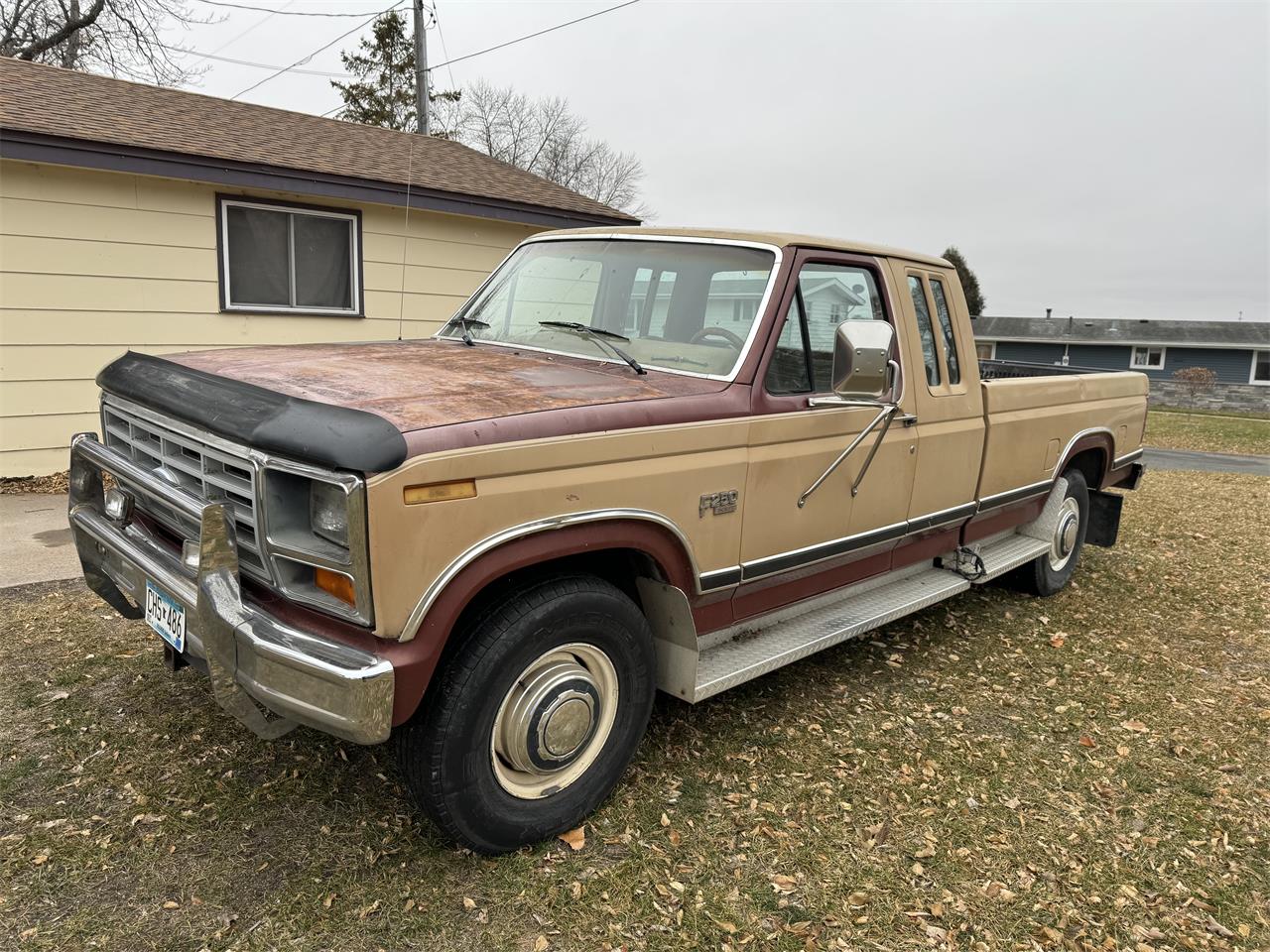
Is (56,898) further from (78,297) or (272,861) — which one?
(78,297)

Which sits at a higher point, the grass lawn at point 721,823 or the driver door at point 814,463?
the driver door at point 814,463

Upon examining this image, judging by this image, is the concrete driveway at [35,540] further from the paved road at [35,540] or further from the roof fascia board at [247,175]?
the roof fascia board at [247,175]

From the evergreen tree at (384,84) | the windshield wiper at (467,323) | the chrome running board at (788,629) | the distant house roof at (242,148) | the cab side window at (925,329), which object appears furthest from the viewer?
the evergreen tree at (384,84)

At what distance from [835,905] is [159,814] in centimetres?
232

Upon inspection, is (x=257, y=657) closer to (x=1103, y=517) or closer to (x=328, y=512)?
(x=328, y=512)

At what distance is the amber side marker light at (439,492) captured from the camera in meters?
2.32

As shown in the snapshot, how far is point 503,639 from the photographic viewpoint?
262 centimetres

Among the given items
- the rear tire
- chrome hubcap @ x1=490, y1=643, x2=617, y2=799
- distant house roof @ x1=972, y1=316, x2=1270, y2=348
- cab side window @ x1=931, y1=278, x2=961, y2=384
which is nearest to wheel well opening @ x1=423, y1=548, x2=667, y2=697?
chrome hubcap @ x1=490, y1=643, x2=617, y2=799

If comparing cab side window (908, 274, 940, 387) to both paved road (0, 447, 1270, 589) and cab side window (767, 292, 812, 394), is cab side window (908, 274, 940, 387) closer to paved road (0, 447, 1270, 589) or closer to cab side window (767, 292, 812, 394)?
cab side window (767, 292, 812, 394)

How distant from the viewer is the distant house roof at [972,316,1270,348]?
125 feet

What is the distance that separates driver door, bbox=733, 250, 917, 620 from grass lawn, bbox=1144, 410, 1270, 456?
15190 millimetres

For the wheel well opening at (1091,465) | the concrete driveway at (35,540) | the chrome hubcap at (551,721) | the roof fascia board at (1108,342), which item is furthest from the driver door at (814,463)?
the roof fascia board at (1108,342)

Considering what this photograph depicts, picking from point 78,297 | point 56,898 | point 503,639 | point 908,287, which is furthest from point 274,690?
point 78,297

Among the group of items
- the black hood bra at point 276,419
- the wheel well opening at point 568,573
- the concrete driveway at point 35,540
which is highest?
the black hood bra at point 276,419
